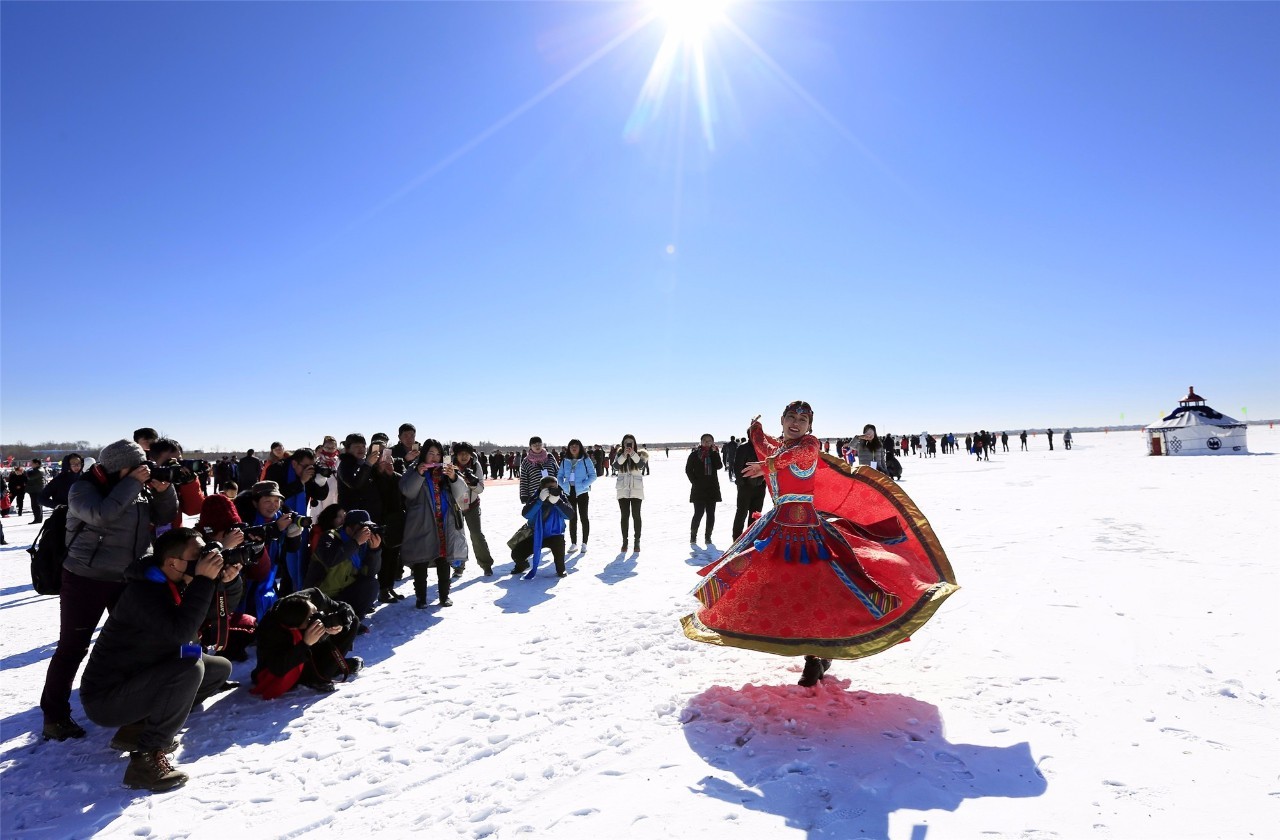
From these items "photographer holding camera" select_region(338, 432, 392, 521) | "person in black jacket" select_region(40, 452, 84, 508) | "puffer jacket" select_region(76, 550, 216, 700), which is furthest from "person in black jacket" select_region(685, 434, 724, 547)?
"person in black jacket" select_region(40, 452, 84, 508)

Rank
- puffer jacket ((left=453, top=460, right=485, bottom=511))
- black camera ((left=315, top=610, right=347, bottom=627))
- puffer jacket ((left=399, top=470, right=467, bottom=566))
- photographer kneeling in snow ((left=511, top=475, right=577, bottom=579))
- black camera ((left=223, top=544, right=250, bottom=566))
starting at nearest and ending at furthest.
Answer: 1. black camera ((left=223, top=544, right=250, bottom=566))
2. black camera ((left=315, top=610, right=347, bottom=627))
3. puffer jacket ((left=399, top=470, right=467, bottom=566))
4. puffer jacket ((left=453, top=460, right=485, bottom=511))
5. photographer kneeling in snow ((left=511, top=475, right=577, bottom=579))

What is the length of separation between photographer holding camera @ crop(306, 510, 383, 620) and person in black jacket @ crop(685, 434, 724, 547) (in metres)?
5.46

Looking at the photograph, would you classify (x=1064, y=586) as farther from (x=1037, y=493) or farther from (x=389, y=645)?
(x=1037, y=493)

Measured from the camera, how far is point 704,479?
1073 centimetres

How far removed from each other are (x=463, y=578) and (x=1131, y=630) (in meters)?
7.91

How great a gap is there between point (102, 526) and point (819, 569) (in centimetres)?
484

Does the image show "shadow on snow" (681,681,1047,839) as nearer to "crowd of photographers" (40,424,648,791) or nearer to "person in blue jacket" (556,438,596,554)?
"crowd of photographers" (40,424,648,791)

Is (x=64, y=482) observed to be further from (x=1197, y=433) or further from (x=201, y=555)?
(x=1197, y=433)

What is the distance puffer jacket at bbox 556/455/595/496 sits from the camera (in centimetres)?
1072

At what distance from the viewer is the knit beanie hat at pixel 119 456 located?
167 inches

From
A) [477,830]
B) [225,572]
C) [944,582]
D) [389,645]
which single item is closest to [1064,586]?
[944,582]

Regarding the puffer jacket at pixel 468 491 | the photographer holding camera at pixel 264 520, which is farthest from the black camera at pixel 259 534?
the puffer jacket at pixel 468 491

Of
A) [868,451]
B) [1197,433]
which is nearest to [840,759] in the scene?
[868,451]

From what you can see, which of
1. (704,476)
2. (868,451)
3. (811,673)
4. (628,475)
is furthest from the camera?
(868,451)
